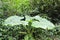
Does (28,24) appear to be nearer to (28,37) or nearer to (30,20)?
(30,20)

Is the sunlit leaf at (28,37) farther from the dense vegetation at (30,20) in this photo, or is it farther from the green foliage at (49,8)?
the green foliage at (49,8)

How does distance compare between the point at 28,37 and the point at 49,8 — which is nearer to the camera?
the point at 28,37

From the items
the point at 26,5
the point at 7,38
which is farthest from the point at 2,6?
the point at 7,38

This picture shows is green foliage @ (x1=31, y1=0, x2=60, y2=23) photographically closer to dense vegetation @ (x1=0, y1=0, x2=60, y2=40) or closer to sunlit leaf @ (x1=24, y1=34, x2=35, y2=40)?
dense vegetation @ (x1=0, y1=0, x2=60, y2=40)

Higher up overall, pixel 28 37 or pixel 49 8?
pixel 49 8

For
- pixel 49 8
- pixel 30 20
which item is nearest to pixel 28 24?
pixel 30 20

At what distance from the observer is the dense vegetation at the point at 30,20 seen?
15.1 ft

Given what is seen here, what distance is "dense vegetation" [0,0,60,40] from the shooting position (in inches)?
182

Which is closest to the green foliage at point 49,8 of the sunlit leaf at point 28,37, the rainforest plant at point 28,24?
the rainforest plant at point 28,24

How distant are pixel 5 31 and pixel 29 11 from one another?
1.69m

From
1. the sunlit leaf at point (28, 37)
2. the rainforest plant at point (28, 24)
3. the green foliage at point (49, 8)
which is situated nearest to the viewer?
the rainforest plant at point (28, 24)

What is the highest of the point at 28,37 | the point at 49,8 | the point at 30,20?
the point at 30,20

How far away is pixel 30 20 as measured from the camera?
4602mm

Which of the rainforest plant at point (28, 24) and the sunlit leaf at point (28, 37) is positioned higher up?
the rainforest plant at point (28, 24)
